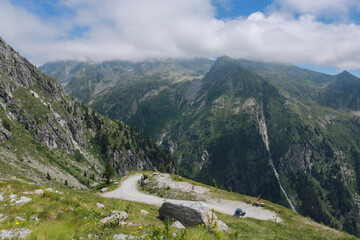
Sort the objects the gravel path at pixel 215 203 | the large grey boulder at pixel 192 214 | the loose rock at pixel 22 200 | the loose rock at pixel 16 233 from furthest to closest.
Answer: the gravel path at pixel 215 203 → the large grey boulder at pixel 192 214 → the loose rock at pixel 22 200 → the loose rock at pixel 16 233

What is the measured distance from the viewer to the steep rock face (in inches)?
3420

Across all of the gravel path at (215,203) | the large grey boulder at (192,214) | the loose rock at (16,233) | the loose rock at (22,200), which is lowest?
the gravel path at (215,203)

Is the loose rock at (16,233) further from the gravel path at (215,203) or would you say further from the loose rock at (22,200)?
the gravel path at (215,203)

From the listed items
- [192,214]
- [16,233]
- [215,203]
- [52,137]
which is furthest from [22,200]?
[52,137]

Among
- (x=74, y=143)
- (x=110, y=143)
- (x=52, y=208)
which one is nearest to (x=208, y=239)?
(x=52, y=208)

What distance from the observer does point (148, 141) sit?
19850cm

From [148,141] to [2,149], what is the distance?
419 feet

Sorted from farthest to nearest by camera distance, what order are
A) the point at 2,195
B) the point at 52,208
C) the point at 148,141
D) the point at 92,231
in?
the point at 148,141 < the point at 2,195 < the point at 52,208 < the point at 92,231

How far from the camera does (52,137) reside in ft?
389

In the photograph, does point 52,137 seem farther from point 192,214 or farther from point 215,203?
point 192,214

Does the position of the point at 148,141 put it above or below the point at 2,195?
below

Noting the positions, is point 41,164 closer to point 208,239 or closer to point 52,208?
point 52,208

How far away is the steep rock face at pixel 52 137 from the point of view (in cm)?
8688

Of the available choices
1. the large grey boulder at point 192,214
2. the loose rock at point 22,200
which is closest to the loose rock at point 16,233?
the loose rock at point 22,200
